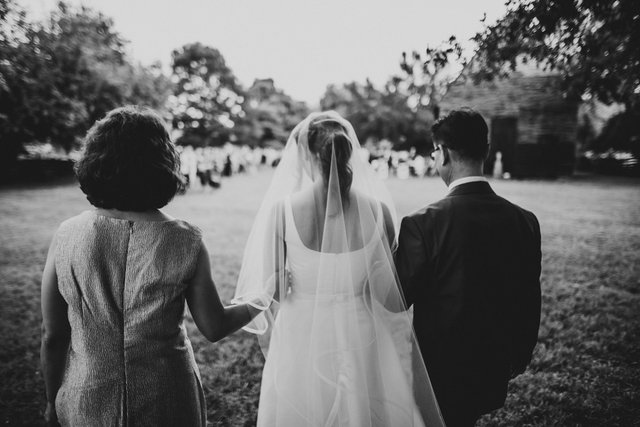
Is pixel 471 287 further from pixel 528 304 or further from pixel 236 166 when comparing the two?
pixel 236 166

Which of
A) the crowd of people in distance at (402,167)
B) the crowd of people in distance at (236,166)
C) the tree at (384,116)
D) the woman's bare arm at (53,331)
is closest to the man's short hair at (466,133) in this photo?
the woman's bare arm at (53,331)

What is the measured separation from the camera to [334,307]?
1.98m

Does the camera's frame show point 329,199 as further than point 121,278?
Yes

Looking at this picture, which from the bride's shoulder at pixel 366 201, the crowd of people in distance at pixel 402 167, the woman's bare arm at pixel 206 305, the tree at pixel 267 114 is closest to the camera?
the woman's bare arm at pixel 206 305

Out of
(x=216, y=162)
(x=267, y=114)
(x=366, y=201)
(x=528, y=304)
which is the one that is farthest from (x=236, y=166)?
(x=528, y=304)

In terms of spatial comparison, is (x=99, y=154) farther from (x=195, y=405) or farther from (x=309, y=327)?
(x=309, y=327)

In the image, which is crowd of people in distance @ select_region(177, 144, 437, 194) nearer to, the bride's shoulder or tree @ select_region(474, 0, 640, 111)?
tree @ select_region(474, 0, 640, 111)

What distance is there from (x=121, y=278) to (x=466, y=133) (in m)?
1.64

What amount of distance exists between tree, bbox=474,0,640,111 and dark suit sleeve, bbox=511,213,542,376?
1.82 metres

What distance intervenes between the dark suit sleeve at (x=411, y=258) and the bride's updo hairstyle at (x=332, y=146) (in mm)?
422

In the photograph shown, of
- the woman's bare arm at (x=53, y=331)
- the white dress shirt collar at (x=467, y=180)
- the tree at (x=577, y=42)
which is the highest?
the tree at (x=577, y=42)

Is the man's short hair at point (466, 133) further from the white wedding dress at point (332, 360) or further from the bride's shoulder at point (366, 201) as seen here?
the white wedding dress at point (332, 360)

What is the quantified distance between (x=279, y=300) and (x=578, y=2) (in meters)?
3.18

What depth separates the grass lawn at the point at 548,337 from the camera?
9.84ft
